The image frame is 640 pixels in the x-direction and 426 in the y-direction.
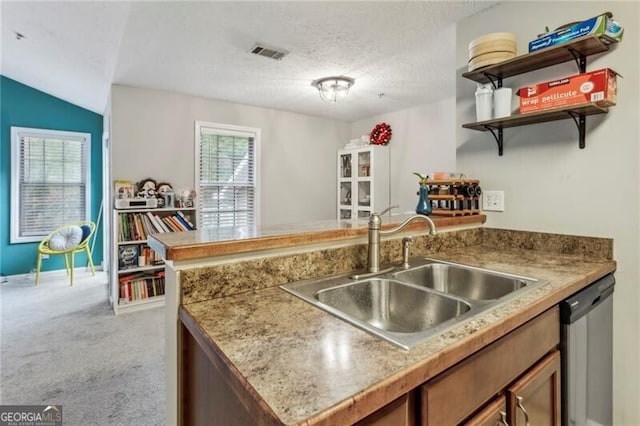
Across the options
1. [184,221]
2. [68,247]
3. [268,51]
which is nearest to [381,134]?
[268,51]

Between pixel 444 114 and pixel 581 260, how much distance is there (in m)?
2.79

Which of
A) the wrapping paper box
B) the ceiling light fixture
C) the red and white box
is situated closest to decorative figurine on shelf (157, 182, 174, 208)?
the ceiling light fixture

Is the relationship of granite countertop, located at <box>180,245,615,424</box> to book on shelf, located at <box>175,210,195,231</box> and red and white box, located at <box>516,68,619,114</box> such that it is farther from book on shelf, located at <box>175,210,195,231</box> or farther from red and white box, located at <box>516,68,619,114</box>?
book on shelf, located at <box>175,210,195,231</box>

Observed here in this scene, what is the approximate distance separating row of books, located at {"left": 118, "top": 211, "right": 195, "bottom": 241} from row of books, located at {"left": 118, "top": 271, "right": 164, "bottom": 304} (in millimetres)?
429

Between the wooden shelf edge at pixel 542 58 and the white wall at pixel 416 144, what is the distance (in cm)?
207

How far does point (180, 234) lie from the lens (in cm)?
126

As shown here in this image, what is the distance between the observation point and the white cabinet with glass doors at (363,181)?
446 centimetres

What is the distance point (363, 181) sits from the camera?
4688 mm

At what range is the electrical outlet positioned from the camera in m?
1.99

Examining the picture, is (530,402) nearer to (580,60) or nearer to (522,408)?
(522,408)

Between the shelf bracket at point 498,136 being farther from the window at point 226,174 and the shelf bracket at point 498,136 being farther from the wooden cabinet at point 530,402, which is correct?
the window at point 226,174

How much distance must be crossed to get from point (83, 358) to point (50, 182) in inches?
137

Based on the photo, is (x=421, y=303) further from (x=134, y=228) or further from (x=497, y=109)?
(x=134, y=228)

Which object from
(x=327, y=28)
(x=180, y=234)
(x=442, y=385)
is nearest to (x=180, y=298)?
(x=180, y=234)
